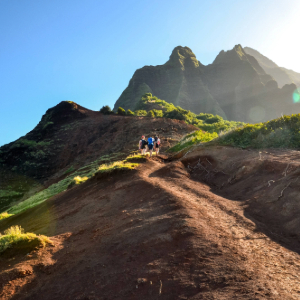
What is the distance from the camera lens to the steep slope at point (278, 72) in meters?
147

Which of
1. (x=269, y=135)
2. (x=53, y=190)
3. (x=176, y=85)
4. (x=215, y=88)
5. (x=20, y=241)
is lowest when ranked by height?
(x=20, y=241)

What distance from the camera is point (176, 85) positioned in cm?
9319

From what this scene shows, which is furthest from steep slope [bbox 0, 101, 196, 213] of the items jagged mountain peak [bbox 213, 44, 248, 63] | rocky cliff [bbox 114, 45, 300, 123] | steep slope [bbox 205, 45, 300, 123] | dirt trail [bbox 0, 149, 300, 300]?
jagged mountain peak [bbox 213, 44, 248, 63]

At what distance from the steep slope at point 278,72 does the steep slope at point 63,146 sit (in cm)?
13310

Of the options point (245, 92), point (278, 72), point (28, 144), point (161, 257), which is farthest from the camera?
point (278, 72)

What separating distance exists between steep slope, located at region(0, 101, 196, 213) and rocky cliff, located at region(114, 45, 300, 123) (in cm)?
4852

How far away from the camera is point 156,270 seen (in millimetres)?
3682

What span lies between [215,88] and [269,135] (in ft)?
306

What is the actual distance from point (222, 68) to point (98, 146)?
3538 inches

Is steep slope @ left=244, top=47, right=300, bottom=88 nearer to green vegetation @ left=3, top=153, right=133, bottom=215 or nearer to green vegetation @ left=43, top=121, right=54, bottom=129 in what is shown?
green vegetation @ left=43, top=121, right=54, bottom=129

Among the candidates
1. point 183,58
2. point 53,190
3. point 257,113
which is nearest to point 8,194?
point 53,190

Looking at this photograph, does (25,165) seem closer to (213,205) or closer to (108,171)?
(108,171)

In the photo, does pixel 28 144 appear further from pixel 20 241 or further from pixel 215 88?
pixel 215 88

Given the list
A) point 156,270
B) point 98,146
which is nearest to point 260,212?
point 156,270
